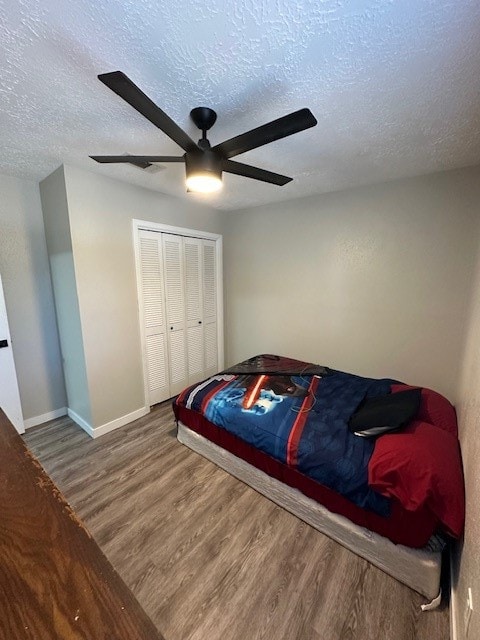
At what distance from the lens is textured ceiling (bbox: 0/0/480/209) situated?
36.9 inches

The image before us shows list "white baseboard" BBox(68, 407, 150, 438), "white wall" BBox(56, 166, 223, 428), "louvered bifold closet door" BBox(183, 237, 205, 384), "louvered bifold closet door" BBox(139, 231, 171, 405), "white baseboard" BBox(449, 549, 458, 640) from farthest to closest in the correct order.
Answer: "louvered bifold closet door" BBox(183, 237, 205, 384)
"louvered bifold closet door" BBox(139, 231, 171, 405)
"white baseboard" BBox(68, 407, 150, 438)
"white wall" BBox(56, 166, 223, 428)
"white baseboard" BBox(449, 549, 458, 640)

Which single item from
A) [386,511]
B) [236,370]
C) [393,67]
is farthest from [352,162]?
[386,511]

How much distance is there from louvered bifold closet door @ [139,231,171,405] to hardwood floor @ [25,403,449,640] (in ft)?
3.23

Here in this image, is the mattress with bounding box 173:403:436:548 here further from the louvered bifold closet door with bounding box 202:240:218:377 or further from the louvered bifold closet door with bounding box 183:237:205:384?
the louvered bifold closet door with bounding box 202:240:218:377

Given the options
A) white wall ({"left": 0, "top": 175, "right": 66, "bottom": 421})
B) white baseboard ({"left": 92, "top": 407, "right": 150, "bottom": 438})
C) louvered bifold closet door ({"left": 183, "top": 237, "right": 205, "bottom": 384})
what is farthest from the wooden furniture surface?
louvered bifold closet door ({"left": 183, "top": 237, "right": 205, "bottom": 384})

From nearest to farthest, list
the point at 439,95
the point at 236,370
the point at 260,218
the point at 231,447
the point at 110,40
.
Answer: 1. the point at 110,40
2. the point at 439,95
3. the point at 231,447
4. the point at 236,370
5. the point at 260,218

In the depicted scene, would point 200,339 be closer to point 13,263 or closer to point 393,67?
point 13,263

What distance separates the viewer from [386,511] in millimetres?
1335

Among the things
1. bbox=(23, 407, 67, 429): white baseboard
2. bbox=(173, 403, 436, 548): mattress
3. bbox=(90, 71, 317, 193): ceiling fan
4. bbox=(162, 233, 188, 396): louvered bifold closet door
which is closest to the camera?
bbox=(90, 71, 317, 193): ceiling fan

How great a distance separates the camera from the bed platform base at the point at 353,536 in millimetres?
1276

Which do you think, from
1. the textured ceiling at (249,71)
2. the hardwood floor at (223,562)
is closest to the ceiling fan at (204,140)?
the textured ceiling at (249,71)

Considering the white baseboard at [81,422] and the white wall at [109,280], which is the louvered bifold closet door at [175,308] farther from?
the white baseboard at [81,422]

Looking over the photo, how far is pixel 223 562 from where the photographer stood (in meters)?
1.47

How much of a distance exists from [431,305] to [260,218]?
2183 millimetres
